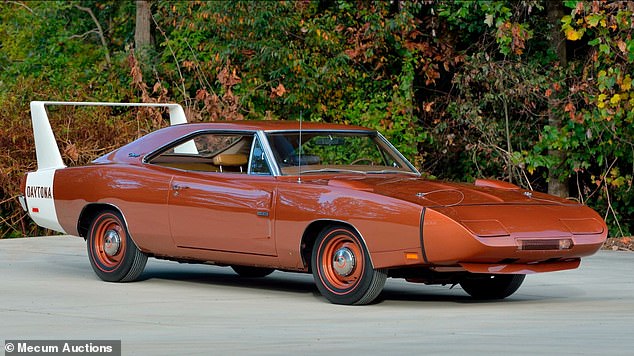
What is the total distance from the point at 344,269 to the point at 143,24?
1814 cm

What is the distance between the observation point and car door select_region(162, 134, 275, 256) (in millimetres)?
10977

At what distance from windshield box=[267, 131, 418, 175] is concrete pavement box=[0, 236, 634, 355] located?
1070mm

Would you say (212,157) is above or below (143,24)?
below

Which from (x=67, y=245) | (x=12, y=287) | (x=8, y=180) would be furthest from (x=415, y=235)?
(x=8, y=180)

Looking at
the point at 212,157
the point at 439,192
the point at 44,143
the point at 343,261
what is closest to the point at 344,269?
the point at 343,261

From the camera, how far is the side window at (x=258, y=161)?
11.3 metres

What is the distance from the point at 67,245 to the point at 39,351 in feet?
30.3

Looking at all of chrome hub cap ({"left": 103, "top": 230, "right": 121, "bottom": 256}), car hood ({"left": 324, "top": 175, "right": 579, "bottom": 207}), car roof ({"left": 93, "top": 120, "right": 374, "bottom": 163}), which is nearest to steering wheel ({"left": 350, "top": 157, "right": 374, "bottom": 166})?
car roof ({"left": 93, "top": 120, "right": 374, "bottom": 163})

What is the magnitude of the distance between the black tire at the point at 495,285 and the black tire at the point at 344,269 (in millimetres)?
1220

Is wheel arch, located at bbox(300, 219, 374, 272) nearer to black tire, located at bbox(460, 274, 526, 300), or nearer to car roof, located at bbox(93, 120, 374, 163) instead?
car roof, located at bbox(93, 120, 374, 163)

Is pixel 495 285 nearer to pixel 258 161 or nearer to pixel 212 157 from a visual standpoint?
pixel 258 161

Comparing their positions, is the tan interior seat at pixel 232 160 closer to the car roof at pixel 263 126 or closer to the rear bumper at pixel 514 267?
the car roof at pixel 263 126

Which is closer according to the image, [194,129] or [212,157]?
[194,129]

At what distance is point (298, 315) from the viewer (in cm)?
985
